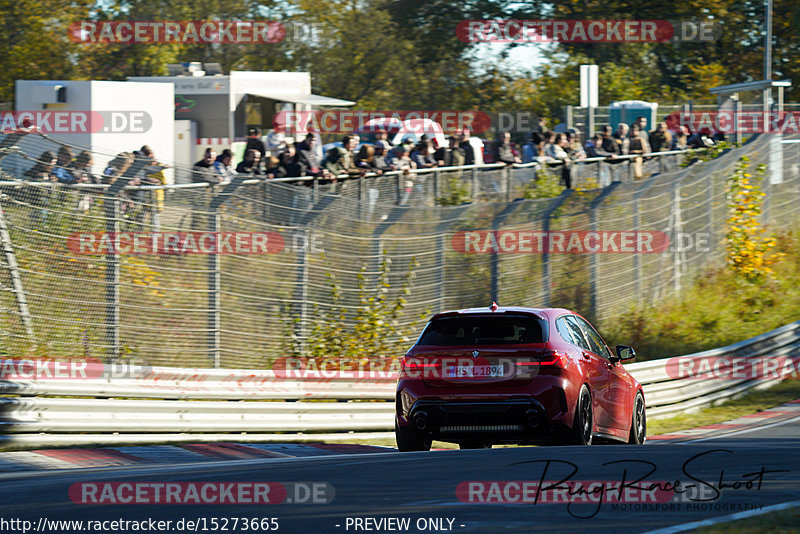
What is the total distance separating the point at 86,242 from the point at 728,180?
15523 millimetres

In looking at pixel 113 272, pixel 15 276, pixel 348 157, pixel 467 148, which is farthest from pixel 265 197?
pixel 467 148

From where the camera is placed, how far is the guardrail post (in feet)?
51.6

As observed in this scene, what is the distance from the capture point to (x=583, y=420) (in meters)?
11.1

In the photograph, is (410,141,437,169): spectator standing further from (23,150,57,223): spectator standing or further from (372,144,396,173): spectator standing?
(23,150,57,223): spectator standing

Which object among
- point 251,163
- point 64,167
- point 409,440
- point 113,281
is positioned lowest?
point 409,440

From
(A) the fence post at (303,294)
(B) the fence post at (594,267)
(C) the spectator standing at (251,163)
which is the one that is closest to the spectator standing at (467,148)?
(B) the fence post at (594,267)

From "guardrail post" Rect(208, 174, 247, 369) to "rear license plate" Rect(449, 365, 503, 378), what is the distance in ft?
18.2

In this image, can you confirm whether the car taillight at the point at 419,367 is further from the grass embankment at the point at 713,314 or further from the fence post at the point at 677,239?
the fence post at the point at 677,239

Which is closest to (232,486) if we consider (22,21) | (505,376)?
(505,376)

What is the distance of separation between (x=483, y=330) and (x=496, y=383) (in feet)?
1.84

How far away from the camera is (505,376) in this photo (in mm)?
10828

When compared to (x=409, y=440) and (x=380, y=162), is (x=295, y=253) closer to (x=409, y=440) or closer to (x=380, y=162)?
(x=380, y=162)

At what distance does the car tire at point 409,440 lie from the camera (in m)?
11.3

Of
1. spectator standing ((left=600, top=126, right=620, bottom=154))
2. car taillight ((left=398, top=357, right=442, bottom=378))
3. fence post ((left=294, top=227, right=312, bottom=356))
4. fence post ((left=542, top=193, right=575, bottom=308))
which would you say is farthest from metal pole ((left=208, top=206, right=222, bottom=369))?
spectator standing ((left=600, top=126, right=620, bottom=154))
